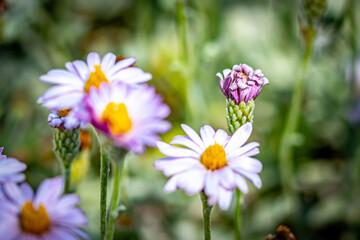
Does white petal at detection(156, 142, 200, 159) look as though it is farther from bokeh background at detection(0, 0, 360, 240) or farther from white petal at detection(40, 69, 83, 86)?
bokeh background at detection(0, 0, 360, 240)

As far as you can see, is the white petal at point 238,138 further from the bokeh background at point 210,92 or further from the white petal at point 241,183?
the bokeh background at point 210,92

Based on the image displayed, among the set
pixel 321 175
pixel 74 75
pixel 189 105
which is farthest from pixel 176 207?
Result: pixel 74 75

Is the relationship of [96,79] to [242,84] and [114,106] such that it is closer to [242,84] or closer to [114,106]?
[114,106]

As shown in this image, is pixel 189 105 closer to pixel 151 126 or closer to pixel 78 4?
pixel 151 126

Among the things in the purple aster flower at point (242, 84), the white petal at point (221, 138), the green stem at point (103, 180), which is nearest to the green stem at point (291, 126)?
the purple aster flower at point (242, 84)

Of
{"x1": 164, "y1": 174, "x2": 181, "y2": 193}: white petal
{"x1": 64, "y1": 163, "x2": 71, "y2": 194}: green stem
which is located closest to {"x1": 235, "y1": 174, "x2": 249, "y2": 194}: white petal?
{"x1": 164, "y1": 174, "x2": 181, "y2": 193}: white petal

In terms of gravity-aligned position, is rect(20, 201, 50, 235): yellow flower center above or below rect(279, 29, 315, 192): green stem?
below
